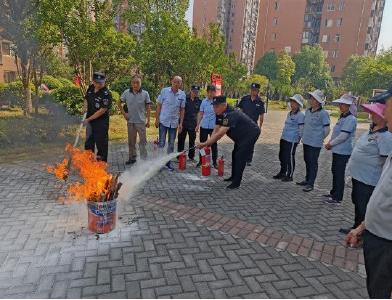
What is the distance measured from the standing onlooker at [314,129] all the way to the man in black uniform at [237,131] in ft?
3.63

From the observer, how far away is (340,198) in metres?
6.77

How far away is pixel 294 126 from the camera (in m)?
7.68

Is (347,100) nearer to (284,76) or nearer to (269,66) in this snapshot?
(284,76)

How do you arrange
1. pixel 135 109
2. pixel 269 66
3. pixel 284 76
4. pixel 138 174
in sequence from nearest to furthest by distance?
1. pixel 138 174
2. pixel 135 109
3. pixel 284 76
4. pixel 269 66

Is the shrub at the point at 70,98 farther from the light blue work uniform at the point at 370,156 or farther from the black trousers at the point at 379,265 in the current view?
the black trousers at the point at 379,265

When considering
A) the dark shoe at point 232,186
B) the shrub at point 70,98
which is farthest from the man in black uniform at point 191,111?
the shrub at point 70,98

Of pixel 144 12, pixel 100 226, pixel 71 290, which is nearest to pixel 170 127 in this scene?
pixel 100 226

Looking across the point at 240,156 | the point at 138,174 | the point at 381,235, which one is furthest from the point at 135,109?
the point at 381,235

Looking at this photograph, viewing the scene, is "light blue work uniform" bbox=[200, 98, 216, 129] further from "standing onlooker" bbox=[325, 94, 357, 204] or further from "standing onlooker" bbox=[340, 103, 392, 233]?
"standing onlooker" bbox=[340, 103, 392, 233]

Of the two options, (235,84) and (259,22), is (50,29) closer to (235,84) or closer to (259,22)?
(235,84)

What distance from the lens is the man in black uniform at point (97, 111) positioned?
708cm

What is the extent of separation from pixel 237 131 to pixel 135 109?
2.66m

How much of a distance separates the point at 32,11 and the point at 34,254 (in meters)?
10.2

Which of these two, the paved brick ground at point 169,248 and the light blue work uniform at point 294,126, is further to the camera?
the light blue work uniform at point 294,126
